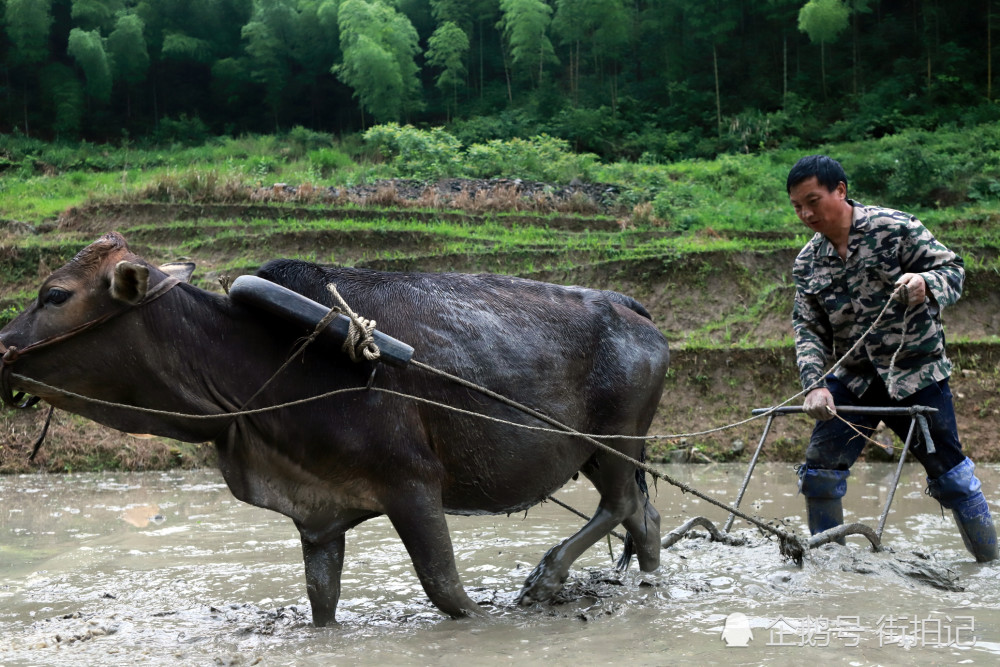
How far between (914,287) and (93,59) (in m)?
45.1

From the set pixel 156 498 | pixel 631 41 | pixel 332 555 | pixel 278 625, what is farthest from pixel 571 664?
pixel 631 41

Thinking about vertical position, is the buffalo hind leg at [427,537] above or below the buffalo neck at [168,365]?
below

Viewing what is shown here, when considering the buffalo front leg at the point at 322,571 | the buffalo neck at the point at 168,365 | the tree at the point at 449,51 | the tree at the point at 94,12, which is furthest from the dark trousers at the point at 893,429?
the tree at the point at 94,12

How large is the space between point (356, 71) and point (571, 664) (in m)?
41.2

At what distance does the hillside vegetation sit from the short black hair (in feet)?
19.6

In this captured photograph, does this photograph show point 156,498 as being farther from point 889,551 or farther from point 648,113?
point 648,113

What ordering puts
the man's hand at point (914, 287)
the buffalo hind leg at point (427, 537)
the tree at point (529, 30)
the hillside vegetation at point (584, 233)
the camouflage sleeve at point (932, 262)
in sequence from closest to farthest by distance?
the buffalo hind leg at point (427, 537) < the man's hand at point (914, 287) < the camouflage sleeve at point (932, 262) < the hillside vegetation at point (584, 233) < the tree at point (529, 30)

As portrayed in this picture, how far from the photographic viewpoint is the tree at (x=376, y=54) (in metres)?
40.9

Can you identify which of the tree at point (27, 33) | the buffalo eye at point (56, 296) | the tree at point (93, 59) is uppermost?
the tree at point (27, 33)

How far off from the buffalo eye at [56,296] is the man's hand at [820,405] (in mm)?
3728

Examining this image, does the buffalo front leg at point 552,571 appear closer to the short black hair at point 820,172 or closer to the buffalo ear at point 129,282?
the short black hair at point 820,172

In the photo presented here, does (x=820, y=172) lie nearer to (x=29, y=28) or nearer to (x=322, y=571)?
(x=322, y=571)

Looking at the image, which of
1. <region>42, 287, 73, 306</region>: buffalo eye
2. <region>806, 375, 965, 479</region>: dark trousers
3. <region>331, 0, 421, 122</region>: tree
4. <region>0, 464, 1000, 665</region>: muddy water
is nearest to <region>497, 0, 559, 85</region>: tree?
<region>331, 0, 421, 122</region>: tree

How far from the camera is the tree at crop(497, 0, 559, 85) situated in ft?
144
